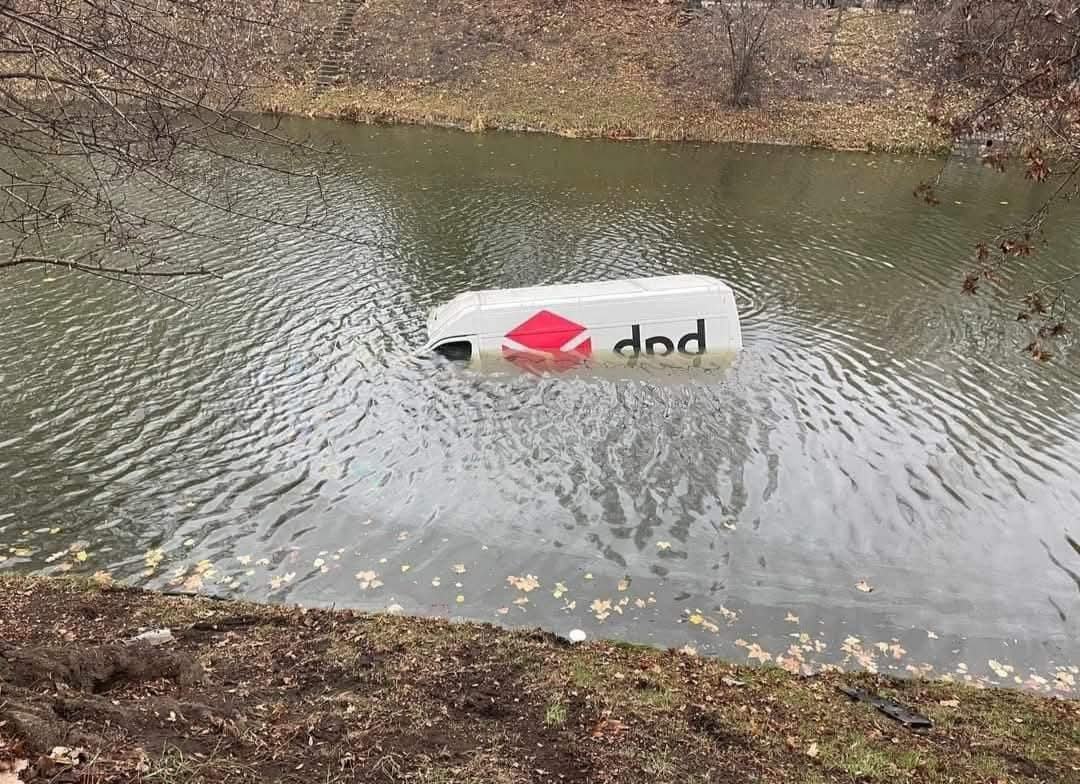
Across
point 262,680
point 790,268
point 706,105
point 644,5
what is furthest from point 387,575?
point 644,5

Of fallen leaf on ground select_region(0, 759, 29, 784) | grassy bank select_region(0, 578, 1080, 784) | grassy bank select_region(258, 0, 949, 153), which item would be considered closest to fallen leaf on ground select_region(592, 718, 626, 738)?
grassy bank select_region(0, 578, 1080, 784)

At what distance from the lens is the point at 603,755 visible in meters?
5.48

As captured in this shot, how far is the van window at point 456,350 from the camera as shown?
1572cm

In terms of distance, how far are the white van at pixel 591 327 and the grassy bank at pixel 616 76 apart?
2245 centimetres

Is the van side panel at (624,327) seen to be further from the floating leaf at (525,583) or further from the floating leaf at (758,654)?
the floating leaf at (758,654)

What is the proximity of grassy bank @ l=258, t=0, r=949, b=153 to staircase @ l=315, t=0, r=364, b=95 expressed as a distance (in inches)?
8.2

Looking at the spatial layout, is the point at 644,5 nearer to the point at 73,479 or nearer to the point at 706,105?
the point at 706,105

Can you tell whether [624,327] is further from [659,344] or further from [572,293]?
[572,293]

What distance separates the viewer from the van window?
51.6 ft

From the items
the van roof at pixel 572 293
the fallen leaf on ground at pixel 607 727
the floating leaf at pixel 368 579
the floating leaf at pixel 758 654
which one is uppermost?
the van roof at pixel 572 293

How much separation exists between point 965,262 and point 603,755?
21.0m

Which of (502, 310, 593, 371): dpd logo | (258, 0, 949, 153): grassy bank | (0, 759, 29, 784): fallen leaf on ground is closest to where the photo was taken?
(0, 759, 29, 784): fallen leaf on ground

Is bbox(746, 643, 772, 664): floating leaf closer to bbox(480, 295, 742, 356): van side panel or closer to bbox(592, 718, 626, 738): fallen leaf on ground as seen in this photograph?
bbox(592, 718, 626, 738): fallen leaf on ground

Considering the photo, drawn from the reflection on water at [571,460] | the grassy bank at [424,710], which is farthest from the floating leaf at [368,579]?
the grassy bank at [424,710]
